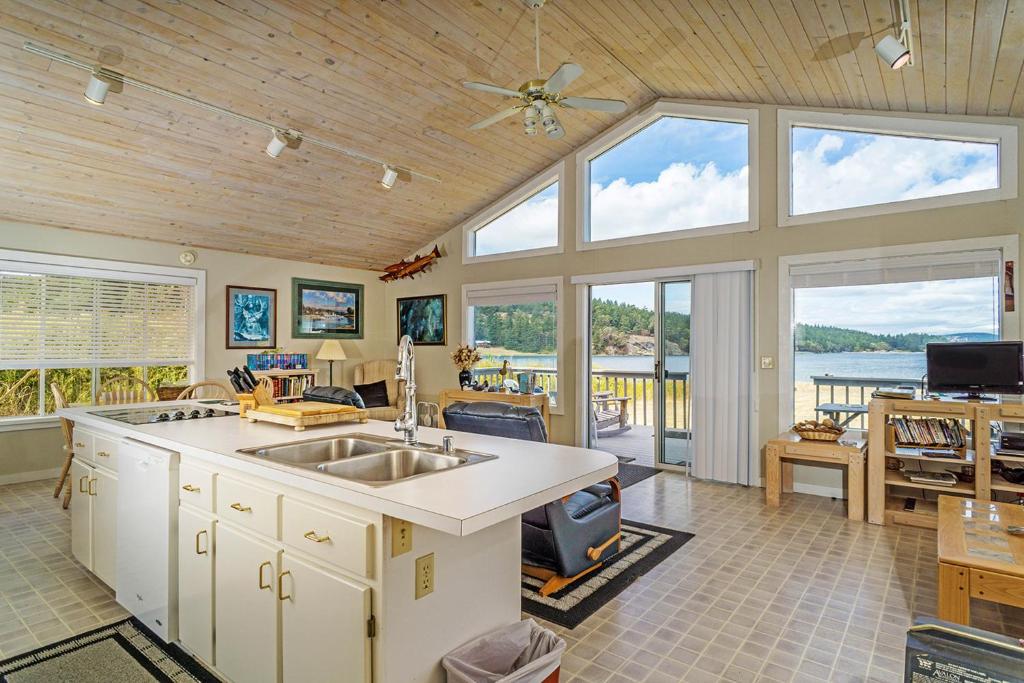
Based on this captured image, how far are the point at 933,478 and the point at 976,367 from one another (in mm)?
843

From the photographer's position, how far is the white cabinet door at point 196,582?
210 cm

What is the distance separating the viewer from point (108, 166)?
4.49m

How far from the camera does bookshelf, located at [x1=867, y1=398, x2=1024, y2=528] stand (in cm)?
368

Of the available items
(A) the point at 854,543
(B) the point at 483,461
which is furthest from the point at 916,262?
(B) the point at 483,461

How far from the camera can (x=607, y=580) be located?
302 centimetres

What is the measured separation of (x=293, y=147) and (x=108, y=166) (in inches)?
64.1

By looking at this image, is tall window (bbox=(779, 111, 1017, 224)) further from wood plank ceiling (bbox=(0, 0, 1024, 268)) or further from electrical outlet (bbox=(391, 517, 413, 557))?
electrical outlet (bbox=(391, 517, 413, 557))

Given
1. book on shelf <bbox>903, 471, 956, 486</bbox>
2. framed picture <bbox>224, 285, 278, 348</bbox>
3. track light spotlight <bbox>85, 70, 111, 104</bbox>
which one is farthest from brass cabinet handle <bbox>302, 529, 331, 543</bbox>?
framed picture <bbox>224, 285, 278, 348</bbox>

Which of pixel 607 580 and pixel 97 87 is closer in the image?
pixel 607 580

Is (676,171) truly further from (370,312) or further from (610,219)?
(370,312)

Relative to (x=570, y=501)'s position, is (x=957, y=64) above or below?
above

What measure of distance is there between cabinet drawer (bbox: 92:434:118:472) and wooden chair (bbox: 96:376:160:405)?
156cm

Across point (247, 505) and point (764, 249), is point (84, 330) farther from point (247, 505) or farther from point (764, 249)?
point (764, 249)

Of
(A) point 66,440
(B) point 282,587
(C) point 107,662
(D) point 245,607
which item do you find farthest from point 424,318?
(B) point 282,587
